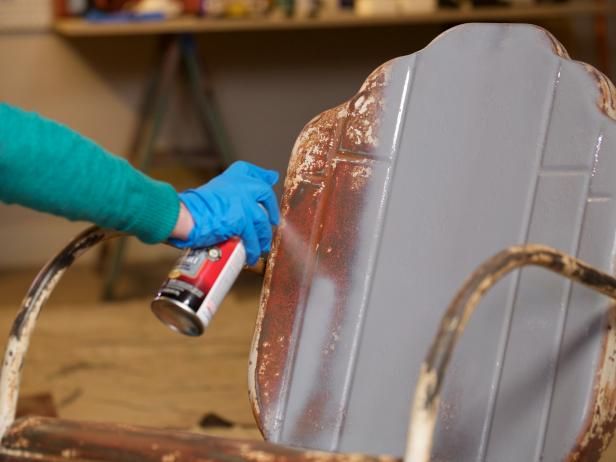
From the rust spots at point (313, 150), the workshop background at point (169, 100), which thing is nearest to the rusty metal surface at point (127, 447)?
the rust spots at point (313, 150)

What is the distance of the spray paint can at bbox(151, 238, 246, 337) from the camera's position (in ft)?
4.22

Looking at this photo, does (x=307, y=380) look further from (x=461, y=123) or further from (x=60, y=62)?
(x=60, y=62)

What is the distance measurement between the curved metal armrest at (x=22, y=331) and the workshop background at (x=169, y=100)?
58.0 inches

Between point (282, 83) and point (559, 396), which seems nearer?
point (559, 396)

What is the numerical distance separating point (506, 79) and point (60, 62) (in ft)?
7.82

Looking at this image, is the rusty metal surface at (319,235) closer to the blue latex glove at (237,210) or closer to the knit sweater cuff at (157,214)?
the blue latex glove at (237,210)

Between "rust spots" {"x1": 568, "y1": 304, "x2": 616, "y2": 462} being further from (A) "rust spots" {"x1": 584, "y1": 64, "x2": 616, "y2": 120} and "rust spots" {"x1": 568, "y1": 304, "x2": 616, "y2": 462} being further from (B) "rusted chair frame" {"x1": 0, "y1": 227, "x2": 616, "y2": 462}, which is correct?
(A) "rust spots" {"x1": 584, "y1": 64, "x2": 616, "y2": 120}

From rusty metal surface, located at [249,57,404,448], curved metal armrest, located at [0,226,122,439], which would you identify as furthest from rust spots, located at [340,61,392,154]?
curved metal armrest, located at [0,226,122,439]

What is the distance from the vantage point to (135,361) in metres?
2.89

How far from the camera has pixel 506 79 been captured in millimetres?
1432

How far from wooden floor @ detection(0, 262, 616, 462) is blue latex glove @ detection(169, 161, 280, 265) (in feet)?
3.60

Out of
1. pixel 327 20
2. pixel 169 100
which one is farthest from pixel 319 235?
pixel 169 100

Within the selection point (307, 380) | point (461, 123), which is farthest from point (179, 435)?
point (461, 123)

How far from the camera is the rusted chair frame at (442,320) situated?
3.60 ft
